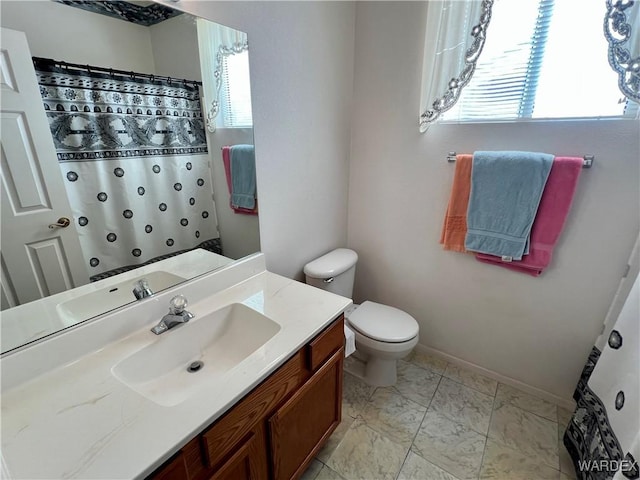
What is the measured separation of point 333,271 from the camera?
5.67 feet

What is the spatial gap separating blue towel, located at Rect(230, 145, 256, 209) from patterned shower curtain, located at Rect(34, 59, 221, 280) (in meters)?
0.11

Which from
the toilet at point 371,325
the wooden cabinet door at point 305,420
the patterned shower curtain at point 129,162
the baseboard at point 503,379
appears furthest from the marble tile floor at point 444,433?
the patterned shower curtain at point 129,162

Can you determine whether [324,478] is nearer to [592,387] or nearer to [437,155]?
[592,387]

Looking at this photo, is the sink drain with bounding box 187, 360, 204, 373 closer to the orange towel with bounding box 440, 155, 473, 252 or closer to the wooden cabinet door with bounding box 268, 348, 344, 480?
the wooden cabinet door with bounding box 268, 348, 344, 480

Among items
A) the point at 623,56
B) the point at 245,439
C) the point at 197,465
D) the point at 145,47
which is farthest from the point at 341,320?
the point at 623,56

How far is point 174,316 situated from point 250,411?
1.39ft

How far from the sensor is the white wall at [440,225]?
1362 millimetres

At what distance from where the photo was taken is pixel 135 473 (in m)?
0.58

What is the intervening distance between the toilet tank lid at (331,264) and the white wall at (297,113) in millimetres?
66

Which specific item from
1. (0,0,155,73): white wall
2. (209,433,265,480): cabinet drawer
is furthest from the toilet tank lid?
(0,0,155,73): white wall

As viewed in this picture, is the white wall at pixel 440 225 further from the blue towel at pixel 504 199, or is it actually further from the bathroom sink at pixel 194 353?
the bathroom sink at pixel 194 353

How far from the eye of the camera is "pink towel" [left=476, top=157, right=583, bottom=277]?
4.43 feet

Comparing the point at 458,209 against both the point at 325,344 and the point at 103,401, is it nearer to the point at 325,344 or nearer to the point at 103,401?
the point at 325,344

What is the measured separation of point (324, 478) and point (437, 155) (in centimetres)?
171
